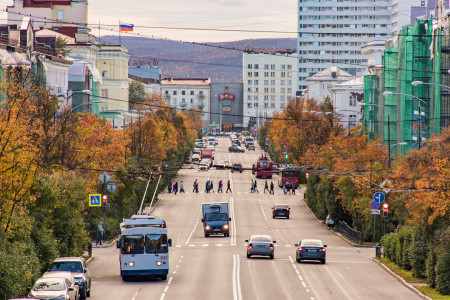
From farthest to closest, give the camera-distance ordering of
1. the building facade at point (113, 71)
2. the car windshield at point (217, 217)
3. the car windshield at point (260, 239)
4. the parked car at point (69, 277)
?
the building facade at point (113, 71) → the car windshield at point (217, 217) → the car windshield at point (260, 239) → the parked car at point (69, 277)

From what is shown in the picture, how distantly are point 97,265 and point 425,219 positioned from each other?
766 inches

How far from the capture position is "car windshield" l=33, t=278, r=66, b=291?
96.8 ft

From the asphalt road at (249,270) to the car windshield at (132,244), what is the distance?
1507mm

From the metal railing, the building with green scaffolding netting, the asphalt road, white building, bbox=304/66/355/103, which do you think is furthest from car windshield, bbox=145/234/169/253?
white building, bbox=304/66/355/103

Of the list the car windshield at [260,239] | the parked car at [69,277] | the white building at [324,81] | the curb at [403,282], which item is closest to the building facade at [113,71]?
the white building at [324,81]

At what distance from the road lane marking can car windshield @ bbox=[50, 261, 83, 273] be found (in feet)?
21.2

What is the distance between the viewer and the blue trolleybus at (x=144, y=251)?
40312mm

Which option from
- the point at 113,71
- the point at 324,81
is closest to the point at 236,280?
the point at 113,71

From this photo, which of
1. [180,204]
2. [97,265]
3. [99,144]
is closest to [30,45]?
[99,144]

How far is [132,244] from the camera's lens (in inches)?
1587

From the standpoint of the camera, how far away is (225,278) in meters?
42.0

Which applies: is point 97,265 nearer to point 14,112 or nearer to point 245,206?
point 14,112

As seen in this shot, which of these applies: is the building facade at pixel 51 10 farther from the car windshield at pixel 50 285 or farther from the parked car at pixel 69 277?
the car windshield at pixel 50 285

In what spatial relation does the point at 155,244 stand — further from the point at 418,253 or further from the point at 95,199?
the point at 95,199
